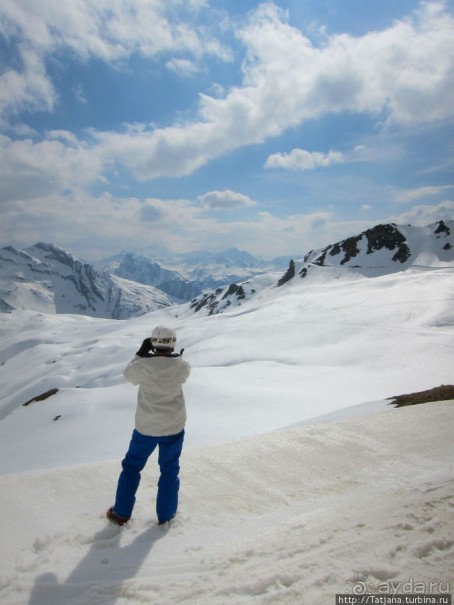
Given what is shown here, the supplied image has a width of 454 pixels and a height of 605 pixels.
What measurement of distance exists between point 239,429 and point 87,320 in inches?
7405

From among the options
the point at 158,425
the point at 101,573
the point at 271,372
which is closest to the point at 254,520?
the point at 158,425

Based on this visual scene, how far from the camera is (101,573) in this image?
3205 millimetres

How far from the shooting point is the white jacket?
4086mm

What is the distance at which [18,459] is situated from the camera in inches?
447

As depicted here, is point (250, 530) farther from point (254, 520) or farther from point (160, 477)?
point (160, 477)

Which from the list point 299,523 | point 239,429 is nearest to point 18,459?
point 239,429

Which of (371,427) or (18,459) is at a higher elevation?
(371,427)

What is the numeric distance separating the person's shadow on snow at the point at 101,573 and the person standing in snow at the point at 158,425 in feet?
0.88

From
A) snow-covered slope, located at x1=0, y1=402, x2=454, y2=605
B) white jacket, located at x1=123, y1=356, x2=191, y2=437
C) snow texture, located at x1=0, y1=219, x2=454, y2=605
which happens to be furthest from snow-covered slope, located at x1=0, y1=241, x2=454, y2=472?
white jacket, located at x1=123, y1=356, x2=191, y2=437

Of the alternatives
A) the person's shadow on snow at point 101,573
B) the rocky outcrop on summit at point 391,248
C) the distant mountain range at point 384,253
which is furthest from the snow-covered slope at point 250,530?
the rocky outcrop on summit at point 391,248

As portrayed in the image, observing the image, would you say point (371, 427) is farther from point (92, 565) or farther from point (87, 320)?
point (87, 320)

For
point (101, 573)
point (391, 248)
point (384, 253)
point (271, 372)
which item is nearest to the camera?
point (101, 573)

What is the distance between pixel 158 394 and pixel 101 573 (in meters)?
1.73

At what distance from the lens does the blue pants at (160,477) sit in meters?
3.96
